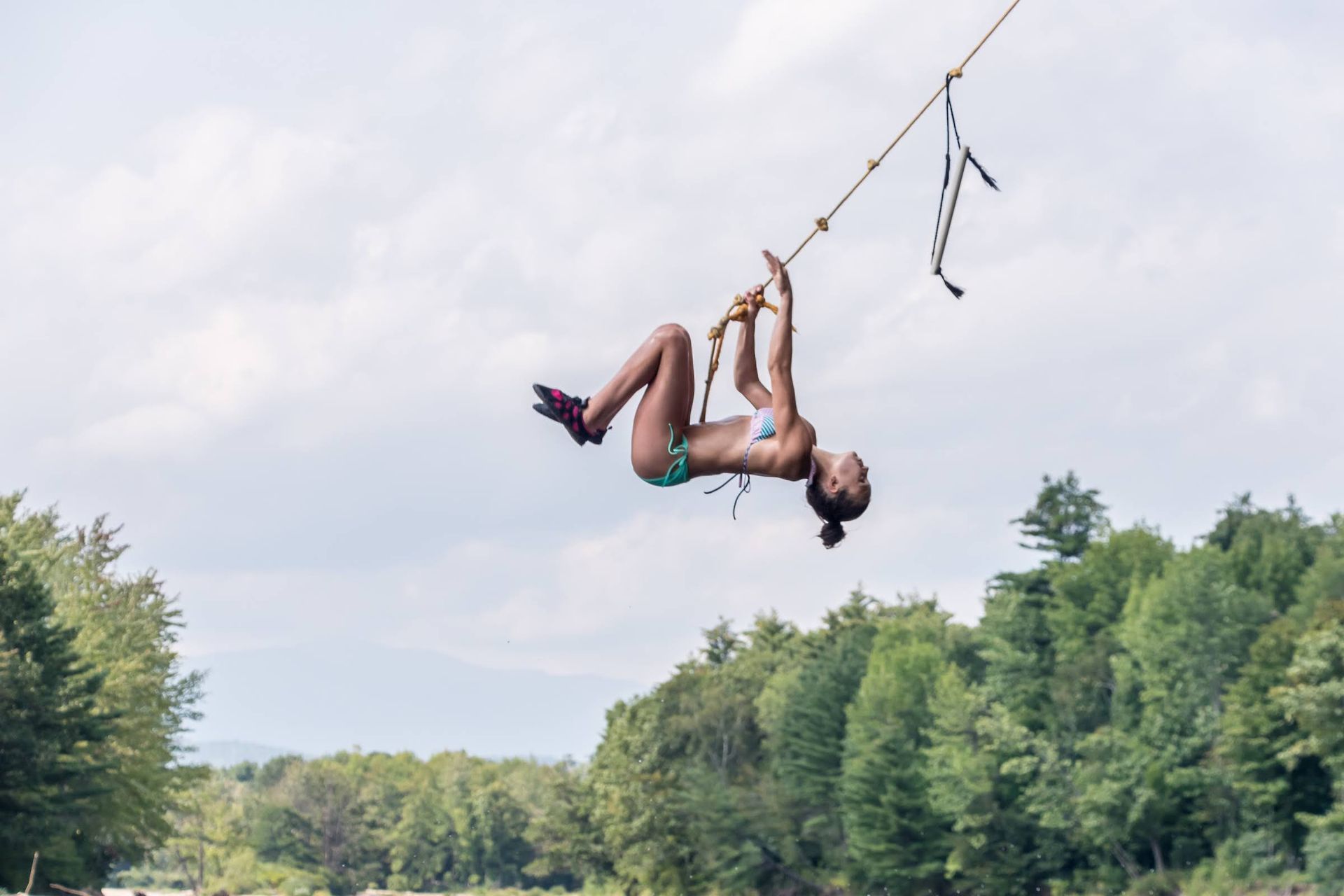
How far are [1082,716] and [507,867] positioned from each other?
6119 centimetres

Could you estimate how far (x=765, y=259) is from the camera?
9086 mm

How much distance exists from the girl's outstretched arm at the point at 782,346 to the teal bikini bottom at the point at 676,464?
585mm

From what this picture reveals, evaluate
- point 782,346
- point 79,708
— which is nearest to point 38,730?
point 79,708

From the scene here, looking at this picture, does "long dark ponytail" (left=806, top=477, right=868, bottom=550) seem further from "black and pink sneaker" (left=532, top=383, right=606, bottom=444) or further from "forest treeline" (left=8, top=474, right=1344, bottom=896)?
"forest treeline" (left=8, top=474, right=1344, bottom=896)

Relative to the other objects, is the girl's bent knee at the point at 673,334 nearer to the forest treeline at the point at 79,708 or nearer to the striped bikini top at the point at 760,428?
the striped bikini top at the point at 760,428

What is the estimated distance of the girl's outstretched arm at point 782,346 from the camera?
29.5 ft

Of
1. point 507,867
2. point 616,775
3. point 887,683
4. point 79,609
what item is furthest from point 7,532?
point 507,867

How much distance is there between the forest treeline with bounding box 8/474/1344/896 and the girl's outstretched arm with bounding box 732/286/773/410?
35297 millimetres

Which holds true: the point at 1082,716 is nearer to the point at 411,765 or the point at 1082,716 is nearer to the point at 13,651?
the point at 13,651

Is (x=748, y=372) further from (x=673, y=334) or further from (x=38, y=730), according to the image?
(x=38, y=730)

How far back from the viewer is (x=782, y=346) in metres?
8.98

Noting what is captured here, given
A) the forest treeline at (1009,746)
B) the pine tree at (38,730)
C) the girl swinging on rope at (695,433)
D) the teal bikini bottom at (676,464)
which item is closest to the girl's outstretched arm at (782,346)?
the girl swinging on rope at (695,433)

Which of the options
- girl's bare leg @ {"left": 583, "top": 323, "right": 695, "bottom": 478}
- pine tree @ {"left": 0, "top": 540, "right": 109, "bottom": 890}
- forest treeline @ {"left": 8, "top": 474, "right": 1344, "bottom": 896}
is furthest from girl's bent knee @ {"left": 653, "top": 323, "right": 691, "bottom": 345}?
forest treeline @ {"left": 8, "top": 474, "right": 1344, "bottom": 896}

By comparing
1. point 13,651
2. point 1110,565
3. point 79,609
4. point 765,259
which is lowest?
point 765,259
